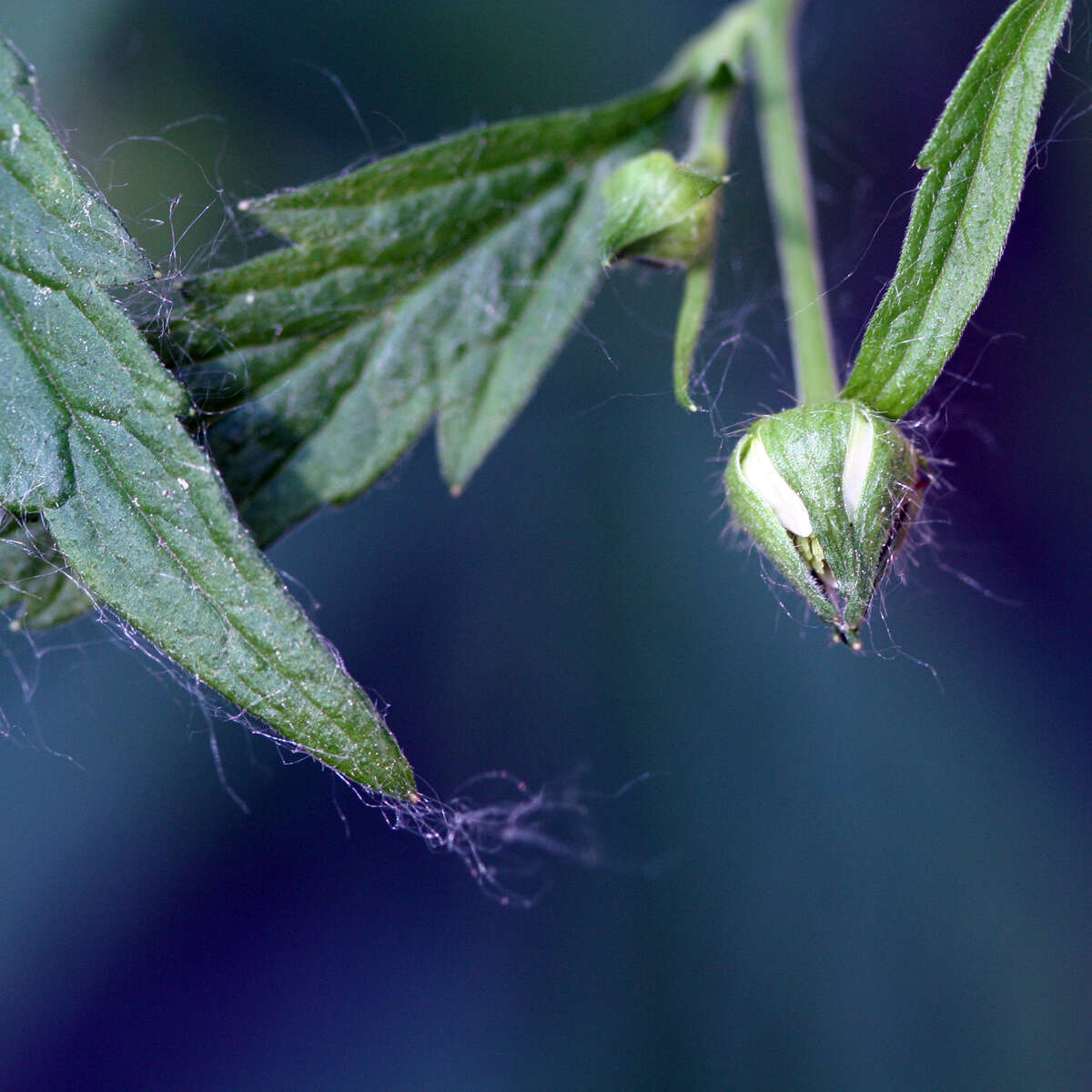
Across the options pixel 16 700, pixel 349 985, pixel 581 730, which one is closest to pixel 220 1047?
pixel 349 985

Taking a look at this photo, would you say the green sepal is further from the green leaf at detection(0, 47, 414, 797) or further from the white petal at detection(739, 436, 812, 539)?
the green leaf at detection(0, 47, 414, 797)

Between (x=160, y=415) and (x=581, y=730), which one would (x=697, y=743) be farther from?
(x=160, y=415)

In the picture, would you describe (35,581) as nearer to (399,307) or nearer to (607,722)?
(399,307)

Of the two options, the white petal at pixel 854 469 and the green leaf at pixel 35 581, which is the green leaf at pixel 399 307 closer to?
the green leaf at pixel 35 581

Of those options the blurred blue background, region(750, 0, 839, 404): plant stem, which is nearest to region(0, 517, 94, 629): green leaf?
region(750, 0, 839, 404): plant stem

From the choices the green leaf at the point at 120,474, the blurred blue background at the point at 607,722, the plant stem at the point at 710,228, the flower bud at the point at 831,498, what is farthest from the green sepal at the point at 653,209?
the blurred blue background at the point at 607,722

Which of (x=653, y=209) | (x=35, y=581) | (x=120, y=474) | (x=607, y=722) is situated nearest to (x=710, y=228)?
(x=653, y=209)
